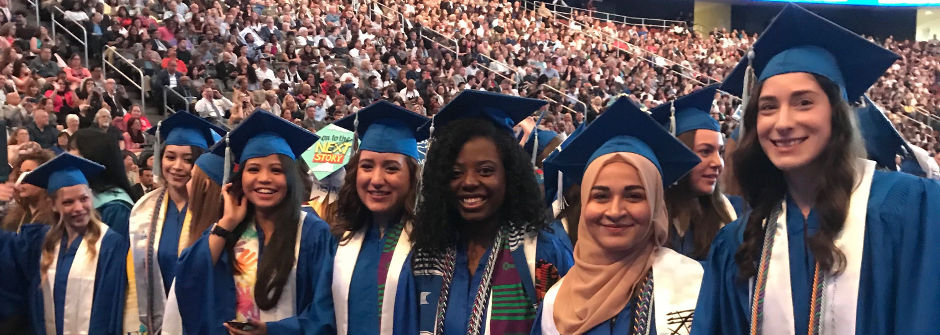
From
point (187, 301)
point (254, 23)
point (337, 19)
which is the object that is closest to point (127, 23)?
point (254, 23)

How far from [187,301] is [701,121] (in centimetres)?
241

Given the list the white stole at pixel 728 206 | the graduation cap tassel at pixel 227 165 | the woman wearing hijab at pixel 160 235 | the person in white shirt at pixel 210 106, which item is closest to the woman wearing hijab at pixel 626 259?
the white stole at pixel 728 206

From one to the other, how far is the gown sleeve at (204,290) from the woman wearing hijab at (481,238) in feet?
3.20

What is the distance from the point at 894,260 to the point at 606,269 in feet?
2.74

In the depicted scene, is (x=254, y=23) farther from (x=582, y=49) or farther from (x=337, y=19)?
(x=582, y=49)

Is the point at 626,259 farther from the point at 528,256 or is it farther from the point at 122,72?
the point at 122,72

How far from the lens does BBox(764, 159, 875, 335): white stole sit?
7.17 feet

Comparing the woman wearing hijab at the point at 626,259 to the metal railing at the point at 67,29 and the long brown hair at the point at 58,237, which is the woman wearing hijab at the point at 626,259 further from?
the metal railing at the point at 67,29

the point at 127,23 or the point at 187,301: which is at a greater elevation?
the point at 127,23

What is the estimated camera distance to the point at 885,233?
2170 mm

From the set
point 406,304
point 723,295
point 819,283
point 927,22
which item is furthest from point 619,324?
point 927,22

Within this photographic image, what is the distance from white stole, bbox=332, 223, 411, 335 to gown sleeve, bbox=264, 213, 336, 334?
1.9 inches

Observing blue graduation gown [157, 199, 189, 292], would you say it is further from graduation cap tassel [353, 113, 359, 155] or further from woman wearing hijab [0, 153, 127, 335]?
graduation cap tassel [353, 113, 359, 155]

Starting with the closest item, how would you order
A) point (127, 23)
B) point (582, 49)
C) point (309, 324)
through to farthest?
point (309, 324), point (127, 23), point (582, 49)
